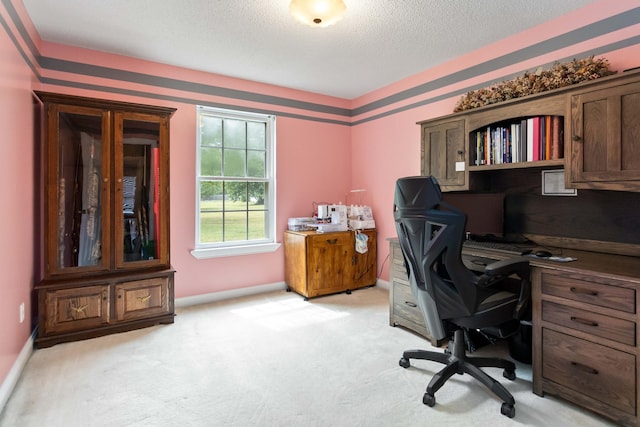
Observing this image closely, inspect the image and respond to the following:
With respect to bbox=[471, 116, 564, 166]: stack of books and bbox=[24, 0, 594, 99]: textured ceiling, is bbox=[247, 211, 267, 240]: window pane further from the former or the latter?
bbox=[471, 116, 564, 166]: stack of books

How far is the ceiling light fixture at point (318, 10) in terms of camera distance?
2164 mm

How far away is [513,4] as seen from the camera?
249 cm

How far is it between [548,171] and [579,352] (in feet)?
4.49

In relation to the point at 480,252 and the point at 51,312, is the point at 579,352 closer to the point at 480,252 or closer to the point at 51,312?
the point at 480,252

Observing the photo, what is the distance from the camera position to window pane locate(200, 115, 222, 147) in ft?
12.7

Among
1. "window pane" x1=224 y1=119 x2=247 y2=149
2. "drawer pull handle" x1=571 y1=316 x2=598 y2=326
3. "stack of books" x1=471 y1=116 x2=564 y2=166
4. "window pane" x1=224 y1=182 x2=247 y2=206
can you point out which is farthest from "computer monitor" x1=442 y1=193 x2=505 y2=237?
"window pane" x1=224 y1=119 x2=247 y2=149

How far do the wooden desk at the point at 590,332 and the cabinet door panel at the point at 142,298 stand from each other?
297cm

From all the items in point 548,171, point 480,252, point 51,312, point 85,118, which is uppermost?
point 85,118

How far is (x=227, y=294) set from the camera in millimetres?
3969

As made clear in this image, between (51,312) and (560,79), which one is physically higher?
(560,79)

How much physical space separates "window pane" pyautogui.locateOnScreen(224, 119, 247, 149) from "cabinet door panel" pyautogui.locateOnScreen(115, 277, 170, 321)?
1750 millimetres

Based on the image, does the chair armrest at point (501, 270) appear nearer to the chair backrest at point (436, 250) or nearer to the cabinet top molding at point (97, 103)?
the chair backrest at point (436, 250)

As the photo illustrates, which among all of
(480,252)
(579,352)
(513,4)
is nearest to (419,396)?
(579,352)

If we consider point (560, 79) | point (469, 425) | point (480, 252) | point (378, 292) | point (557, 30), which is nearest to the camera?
point (469, 425)
